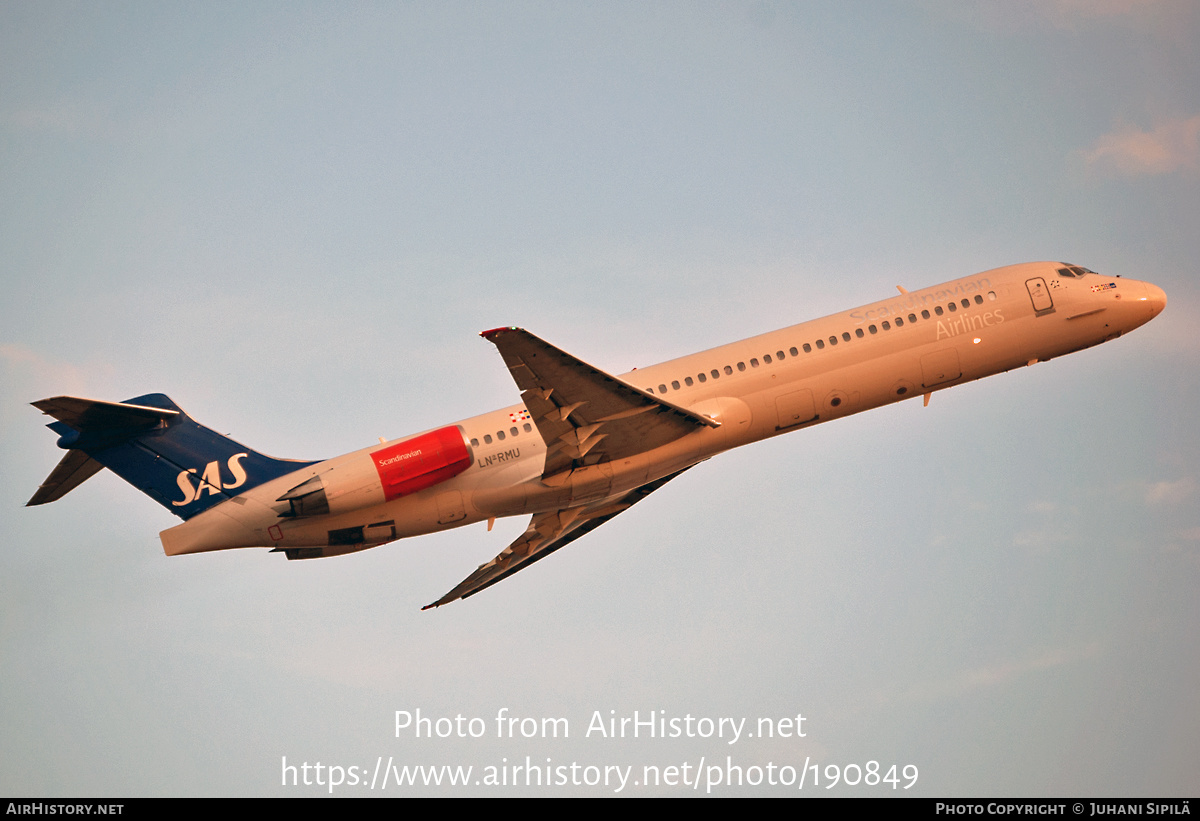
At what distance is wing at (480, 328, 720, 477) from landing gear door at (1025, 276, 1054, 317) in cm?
1037

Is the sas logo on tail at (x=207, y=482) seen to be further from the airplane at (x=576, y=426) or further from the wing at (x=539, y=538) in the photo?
the wing at (x=539, y=538)

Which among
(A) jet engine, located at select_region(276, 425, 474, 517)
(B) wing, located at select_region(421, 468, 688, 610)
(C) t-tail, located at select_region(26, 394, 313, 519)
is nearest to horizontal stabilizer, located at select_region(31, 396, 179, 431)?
(C) t-tail, located at select_region(26, 394, 313, 519)

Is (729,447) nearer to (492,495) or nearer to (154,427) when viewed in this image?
(492,495)

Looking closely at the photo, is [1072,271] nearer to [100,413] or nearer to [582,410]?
[582,410]

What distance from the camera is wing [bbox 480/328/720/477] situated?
2362 centimetres

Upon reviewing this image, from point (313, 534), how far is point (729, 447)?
11.1 m

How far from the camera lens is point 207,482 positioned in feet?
88.2

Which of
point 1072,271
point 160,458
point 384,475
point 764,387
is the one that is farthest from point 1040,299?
point 160,458

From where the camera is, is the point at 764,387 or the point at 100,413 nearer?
the point at 100,413

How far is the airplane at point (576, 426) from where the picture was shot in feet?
82.5

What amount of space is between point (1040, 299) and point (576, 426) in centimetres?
1425

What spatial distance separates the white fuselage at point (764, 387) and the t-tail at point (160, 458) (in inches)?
26.0

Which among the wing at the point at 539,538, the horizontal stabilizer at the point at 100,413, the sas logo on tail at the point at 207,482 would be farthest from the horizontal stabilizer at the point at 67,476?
the wing at the point at 539,538
